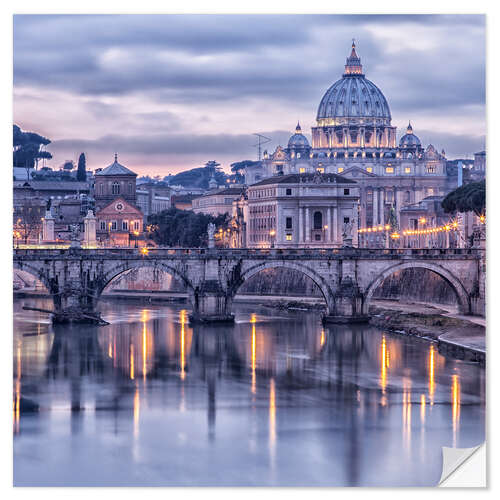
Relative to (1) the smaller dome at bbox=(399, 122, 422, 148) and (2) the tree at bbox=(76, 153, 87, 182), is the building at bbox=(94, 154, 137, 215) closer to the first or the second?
(2) the tree at bbox=(76, 153, 87, 182)

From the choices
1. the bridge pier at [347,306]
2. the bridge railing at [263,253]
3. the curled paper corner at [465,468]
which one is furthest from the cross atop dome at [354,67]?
the curled paper corner at [465,468]

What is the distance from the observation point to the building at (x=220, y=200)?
146 m

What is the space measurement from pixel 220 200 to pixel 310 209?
117 ft

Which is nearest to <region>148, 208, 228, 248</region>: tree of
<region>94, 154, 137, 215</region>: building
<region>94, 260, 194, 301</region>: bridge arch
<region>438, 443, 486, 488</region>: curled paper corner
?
<region>94, 154, 137, 215</region>: building

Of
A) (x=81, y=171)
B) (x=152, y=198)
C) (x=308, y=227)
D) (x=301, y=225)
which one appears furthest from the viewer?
(x=152, y=198)

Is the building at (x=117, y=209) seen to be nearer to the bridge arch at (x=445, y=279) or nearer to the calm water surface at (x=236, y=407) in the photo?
the bridge arch at (x=445, y=279)

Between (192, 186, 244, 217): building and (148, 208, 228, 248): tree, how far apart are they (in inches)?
798

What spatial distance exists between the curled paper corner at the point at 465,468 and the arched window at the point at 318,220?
85.6m

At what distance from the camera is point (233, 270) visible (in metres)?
60.9

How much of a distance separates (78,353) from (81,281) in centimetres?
1211

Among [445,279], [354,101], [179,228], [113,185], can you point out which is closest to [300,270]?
[445,279]

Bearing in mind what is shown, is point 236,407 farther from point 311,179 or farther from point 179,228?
point 311,179

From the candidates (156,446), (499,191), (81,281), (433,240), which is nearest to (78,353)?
(81,281)
